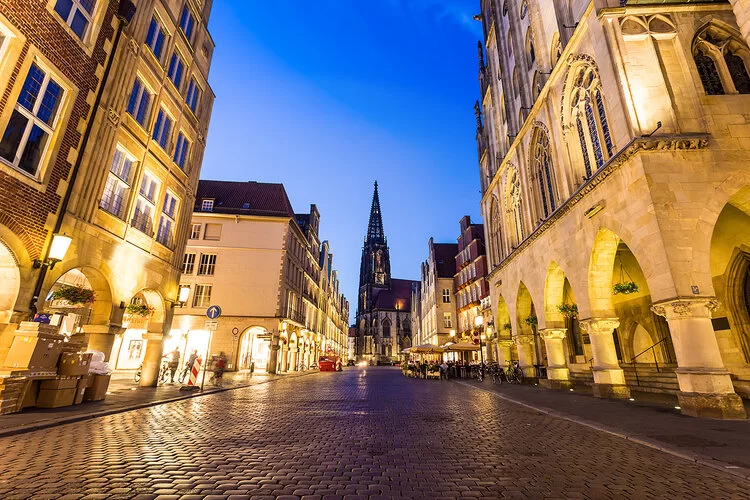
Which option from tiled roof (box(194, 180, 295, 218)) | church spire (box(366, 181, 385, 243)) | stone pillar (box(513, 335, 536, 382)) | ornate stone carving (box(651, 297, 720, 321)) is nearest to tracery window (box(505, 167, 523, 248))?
stone pillar (box(513, 335, 536, 382))

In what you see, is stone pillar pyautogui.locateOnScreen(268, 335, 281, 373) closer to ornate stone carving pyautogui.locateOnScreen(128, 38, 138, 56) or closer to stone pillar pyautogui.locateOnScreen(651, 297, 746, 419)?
ornate stone carving pyautogui.locateOnScreen(128, 38, 138, 56)

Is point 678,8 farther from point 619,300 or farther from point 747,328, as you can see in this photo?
point 619,300

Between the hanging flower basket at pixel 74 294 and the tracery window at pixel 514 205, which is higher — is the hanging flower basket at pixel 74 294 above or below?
below

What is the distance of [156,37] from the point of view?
14.0 meters

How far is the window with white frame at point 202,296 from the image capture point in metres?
31.4

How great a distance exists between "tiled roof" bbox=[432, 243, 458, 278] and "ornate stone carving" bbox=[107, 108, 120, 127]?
45395 mm

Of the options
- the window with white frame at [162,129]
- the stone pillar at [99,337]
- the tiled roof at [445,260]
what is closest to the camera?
the stone pillar at [99,337]

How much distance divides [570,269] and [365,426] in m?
11.1

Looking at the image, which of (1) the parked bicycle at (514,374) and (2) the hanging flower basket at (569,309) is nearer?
(2) the hanging flower basket at (569,309)

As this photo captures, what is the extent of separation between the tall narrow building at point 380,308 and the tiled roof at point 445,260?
46.8 meters

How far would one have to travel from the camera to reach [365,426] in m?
7.72

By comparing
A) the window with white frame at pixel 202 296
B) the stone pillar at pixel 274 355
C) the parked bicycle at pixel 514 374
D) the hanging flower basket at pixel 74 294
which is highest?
the window with white frame at pixel 202 296

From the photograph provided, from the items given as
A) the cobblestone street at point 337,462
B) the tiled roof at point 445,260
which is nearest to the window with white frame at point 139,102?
the cobblestone street at point 337,462

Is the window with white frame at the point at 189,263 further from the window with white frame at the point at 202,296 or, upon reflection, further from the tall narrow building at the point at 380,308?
the tall narrow building at the point at 380,308
